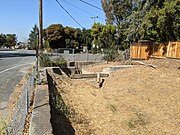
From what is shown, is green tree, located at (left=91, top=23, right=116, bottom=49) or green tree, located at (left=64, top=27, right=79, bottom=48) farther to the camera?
green tree, located at (left=64, top=27, right=79, bottom=48)

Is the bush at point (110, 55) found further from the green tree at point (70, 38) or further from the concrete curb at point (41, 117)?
the green tree at point (70, 38)

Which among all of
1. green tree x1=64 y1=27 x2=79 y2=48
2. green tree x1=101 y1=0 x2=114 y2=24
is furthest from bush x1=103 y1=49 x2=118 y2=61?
green tree x1=64 y1=27 x2=79 y2=48

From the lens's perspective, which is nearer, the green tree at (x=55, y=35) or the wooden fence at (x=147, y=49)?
the wooden fence at (x=147, y=49)

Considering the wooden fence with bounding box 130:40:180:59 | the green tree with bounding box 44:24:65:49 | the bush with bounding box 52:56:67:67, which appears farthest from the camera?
the green tree with bounding box 44:24:65:49

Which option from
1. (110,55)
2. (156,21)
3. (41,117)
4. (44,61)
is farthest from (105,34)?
(41,117)

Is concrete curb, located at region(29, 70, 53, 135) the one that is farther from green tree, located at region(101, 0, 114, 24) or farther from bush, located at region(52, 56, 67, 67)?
green tree, located at region(101, 0, 114, 24)

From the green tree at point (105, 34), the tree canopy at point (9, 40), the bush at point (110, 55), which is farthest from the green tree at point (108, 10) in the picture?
the tree canopy at point (9, 40)

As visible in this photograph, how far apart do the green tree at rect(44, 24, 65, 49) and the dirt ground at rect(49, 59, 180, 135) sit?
52.4 metres

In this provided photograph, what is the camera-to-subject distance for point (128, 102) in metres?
11.8

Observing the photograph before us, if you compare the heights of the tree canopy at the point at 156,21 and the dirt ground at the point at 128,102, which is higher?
the tree canopy at the point at 156,21

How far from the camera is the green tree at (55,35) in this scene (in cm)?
6794

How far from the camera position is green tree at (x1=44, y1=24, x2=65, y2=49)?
6794cm

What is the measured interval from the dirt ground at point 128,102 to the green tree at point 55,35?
172 feet

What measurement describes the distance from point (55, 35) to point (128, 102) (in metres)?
58.3
